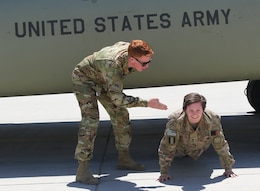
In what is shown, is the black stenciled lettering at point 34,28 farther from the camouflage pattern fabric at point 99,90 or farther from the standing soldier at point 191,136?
the standing soldier at point 191,136

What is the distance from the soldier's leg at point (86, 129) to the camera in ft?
16.0

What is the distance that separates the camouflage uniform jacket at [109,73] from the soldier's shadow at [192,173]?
0.83 metres

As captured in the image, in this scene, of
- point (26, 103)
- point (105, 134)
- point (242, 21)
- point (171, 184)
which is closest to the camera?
point (171, 184)

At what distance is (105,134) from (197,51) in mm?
2120

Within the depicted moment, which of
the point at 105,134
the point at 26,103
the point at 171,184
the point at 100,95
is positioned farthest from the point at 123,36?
the point at 26,103

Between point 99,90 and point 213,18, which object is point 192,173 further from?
point 213,18

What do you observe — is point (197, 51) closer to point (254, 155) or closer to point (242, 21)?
point (242, 21)

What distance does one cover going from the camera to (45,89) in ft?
18.0

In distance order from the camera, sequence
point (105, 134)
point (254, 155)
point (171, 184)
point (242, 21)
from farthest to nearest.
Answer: point (105, 134)
point (254, 155)
point (242, 21)
point (171, 184)

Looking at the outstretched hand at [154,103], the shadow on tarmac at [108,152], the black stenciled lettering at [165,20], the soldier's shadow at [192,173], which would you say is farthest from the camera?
the black stenciled lettering at [165,20]

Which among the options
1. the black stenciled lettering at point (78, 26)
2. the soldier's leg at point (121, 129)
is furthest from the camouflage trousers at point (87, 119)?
the black stenciled lettering at point (78, 26)

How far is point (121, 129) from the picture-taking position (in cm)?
522

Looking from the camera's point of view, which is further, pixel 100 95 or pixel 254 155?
pixel 254 155

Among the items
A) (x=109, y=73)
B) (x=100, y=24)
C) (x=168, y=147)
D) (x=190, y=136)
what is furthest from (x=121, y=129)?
(x=100, y=24)
